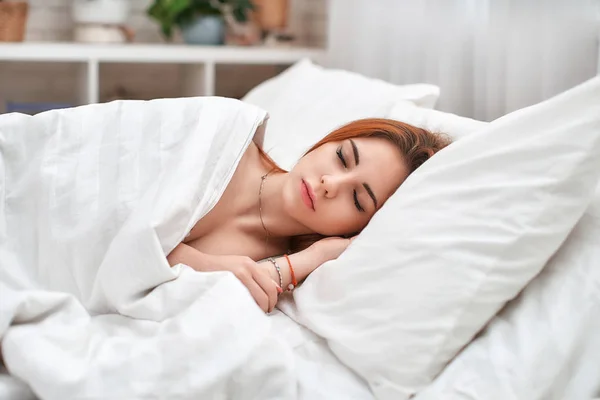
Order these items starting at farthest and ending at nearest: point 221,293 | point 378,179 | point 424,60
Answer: point 424,60 → point 378,179 → point 221,293

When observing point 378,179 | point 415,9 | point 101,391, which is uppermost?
point 415,9

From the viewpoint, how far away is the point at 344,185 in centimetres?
123

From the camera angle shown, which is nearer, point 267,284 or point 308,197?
point 267,284

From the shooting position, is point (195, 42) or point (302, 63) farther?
point (195, 42)

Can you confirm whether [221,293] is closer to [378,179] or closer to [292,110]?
[378,179]

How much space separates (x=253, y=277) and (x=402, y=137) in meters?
0.36

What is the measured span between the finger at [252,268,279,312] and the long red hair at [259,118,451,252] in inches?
9.0

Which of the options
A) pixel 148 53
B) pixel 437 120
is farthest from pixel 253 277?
pixel 148 53

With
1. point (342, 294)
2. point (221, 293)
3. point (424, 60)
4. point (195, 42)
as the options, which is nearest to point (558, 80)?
point (424, 60)

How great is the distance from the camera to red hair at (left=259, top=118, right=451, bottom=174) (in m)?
1.29

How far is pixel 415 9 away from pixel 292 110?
1.80ft

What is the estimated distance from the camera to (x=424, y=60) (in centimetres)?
231

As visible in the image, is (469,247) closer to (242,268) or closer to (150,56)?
(242,268)

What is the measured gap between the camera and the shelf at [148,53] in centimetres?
255
